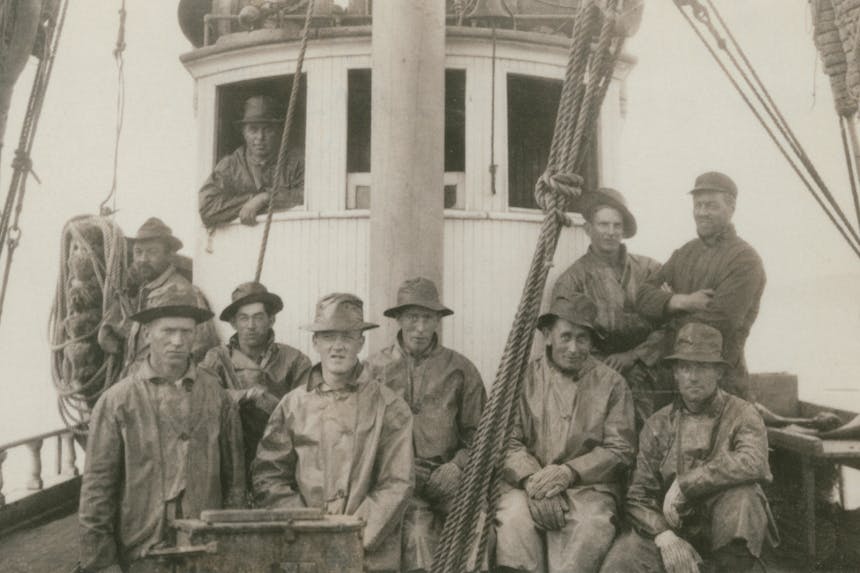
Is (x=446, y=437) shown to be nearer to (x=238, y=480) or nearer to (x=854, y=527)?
(x=238, y=480)

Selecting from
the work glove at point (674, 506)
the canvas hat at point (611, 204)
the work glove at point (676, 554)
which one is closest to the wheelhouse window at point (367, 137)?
the canvas hat at point (611, 204)

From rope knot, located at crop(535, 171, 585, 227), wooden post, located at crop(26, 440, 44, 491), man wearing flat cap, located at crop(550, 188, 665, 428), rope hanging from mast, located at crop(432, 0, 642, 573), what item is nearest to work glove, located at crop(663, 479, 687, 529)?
man wearing flat cap, located at crop(550, 188, 665, 428)

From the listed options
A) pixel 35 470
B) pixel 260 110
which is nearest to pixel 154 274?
pixel 260 110

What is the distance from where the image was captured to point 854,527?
5.58m

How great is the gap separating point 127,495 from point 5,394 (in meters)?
50.1

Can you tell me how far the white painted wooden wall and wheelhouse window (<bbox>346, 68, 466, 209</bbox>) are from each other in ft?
0.43

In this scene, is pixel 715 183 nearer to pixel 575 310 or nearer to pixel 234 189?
pixel 575 310

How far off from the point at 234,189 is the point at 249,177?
143 mm

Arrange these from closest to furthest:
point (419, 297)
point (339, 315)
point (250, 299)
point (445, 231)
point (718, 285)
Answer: point (339, 315)
point (419, 297)
point (718, 285)
point (250, 299)
point (445, 231)

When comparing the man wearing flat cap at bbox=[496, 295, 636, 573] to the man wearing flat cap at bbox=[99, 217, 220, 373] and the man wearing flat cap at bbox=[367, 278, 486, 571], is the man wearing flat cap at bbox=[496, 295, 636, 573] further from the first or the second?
the man wearing flat cap at bbox=[99, 217, 220, 373]

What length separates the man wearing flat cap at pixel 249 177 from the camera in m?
6.57

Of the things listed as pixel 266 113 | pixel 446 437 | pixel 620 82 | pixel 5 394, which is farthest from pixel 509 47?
pixel 5 394

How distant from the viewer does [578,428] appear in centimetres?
441

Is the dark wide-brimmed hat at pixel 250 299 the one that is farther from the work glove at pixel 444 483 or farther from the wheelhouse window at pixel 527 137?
the wheelhouse window at pixel 527 137
